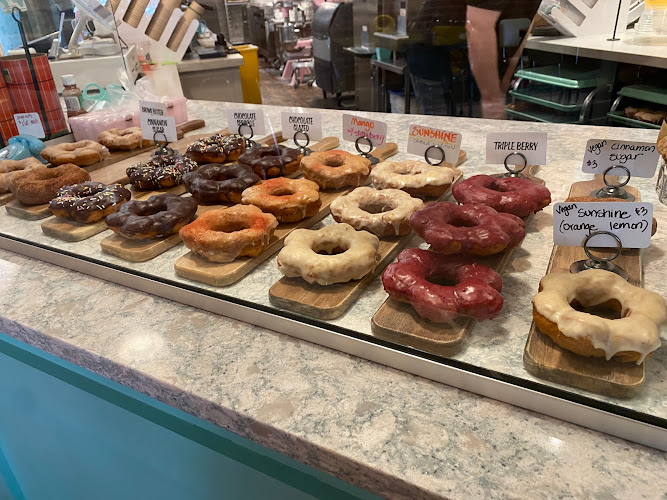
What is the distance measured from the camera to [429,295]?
3.18 feet

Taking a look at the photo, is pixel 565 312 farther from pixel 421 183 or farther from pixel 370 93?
pixel 370 93

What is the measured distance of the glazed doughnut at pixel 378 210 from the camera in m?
1.30

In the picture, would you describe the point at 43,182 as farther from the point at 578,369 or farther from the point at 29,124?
the point at 578,369

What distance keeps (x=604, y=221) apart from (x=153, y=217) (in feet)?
3.78

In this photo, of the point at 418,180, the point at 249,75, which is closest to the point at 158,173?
the point at 418,180

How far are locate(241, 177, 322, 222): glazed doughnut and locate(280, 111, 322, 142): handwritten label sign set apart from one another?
498 millimetres

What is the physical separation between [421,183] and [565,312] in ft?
2.38

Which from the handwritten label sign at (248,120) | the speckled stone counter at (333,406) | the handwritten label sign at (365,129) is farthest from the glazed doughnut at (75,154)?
the handwritten label sign at (365,129)

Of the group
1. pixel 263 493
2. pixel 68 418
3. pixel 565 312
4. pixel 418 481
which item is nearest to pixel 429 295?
pixel 565 312

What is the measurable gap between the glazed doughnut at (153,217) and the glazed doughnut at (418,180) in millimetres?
596

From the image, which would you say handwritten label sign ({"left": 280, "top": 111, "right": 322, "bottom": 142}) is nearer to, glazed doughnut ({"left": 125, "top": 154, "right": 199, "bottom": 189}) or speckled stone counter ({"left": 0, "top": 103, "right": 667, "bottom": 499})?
glazed doughnut ({"left": 125, "top": 154, "right": 199, "bottom": 189})

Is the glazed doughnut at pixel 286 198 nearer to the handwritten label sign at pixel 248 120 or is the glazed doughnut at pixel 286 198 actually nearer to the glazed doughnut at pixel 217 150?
the glazed doughnut at pixel 217 150

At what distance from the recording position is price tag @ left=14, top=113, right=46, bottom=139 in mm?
2285

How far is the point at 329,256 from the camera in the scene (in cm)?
115
